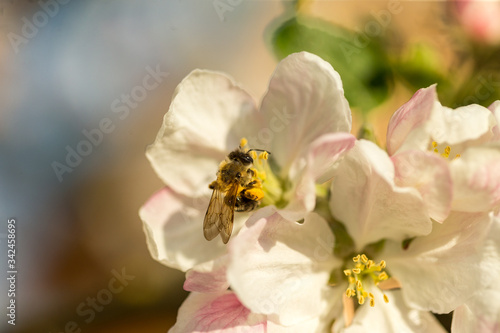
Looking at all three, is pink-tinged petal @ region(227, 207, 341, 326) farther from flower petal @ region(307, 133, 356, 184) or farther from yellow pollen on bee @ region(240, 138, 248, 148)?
yellow pollen on bee @ region(240, 138, 248, 148)

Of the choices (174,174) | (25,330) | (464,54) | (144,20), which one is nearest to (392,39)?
(464,54)

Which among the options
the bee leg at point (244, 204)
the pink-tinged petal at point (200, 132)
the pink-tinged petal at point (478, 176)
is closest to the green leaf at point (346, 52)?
the pink-tinged petal at point (200, 132)

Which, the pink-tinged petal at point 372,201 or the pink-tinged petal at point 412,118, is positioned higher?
the pink-tinged petal at point 412,118

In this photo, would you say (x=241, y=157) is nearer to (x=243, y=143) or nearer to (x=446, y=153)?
(x=243, y=143)

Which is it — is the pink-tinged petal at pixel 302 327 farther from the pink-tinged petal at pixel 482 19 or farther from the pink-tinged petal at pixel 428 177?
the pink-tinged petal at pixel 482 19

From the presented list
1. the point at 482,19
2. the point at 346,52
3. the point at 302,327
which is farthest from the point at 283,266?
the point at 482,19

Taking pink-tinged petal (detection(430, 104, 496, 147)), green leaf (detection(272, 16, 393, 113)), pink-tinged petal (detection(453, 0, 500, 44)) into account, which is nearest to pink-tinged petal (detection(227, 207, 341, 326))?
pink-tinged petal (detection(430, 104, 496, 147))

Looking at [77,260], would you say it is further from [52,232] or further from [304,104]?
[304,104]
